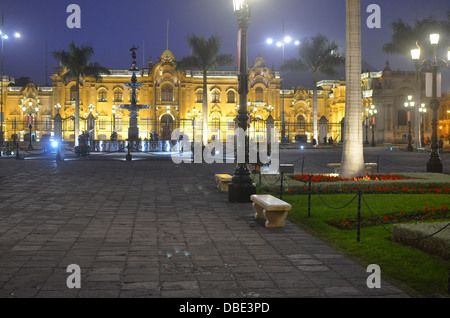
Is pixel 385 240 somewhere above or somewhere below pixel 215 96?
below

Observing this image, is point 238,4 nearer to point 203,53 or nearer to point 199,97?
point 203,53

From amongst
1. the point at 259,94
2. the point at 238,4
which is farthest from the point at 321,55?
the point at 238,4

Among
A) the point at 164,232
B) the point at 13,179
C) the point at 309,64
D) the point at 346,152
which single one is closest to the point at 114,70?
the point at 309,64

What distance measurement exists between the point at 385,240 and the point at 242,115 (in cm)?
579

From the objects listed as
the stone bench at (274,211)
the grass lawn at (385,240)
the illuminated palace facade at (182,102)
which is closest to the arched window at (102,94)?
the illuminated palace facade at (182,102)

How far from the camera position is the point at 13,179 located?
17.0m

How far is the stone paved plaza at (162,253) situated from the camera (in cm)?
500

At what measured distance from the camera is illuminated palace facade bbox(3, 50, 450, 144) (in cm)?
6438

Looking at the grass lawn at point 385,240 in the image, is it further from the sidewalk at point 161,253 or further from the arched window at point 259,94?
the arched window at point 259,94

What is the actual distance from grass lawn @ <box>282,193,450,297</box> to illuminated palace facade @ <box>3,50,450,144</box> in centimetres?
5075

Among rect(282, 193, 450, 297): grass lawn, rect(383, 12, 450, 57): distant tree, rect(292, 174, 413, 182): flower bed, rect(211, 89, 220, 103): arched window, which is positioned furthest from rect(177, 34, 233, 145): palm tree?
rect(282, 193, 450, 297): grass lawn

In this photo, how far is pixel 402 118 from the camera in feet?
216
